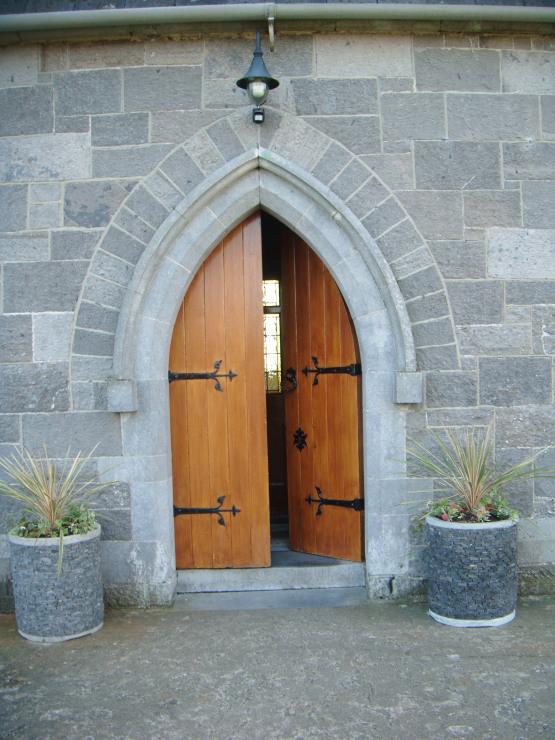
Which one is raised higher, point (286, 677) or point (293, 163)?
point (293, 163)

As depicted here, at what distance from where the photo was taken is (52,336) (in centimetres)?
419

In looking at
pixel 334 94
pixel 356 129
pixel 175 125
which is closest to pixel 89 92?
pixel 175 125

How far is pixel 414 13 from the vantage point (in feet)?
13.2

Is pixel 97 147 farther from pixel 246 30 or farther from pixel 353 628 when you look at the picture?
pixel 353 628

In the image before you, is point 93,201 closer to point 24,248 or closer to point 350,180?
point 24,248

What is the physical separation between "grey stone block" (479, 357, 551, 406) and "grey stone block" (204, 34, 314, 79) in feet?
6.54

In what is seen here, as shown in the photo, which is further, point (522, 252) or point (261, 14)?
point (522, 252)

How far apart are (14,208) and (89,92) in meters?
0.79

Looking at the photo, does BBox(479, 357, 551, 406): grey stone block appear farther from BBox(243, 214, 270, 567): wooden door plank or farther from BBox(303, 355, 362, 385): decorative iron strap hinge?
BBox(243, 214, 270, 567): wooden door plank

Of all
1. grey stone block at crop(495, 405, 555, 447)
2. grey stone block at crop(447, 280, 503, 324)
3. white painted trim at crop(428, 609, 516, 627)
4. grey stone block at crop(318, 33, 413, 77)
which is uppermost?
grey stone block at crop(318, 33, 413, 77)

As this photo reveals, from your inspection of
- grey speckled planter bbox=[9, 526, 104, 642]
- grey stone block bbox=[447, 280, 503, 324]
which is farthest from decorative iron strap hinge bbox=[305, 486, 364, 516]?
grey speckled planter bbox=[9, 526, 104, 642]

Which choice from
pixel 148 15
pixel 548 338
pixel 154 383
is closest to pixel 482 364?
pixel 548 338

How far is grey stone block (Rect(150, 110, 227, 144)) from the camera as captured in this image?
4195mm

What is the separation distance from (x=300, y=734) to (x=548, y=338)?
2.60 m
